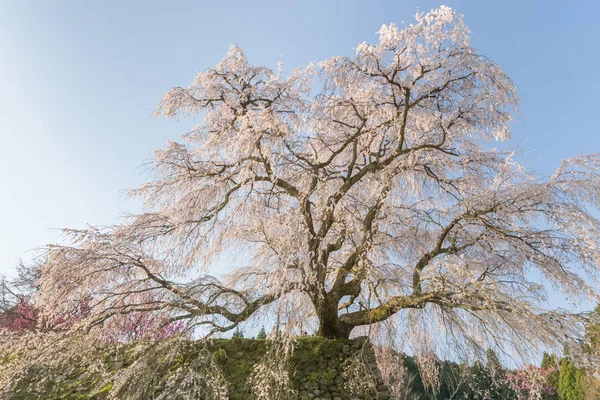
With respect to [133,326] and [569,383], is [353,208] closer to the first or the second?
[133,326]

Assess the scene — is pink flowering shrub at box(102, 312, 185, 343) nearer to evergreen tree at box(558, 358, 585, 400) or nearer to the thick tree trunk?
the thick tree trunk

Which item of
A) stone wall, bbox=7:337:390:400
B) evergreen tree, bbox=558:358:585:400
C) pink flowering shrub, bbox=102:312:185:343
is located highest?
pink flowering shrub, bbox=102:312:185:343

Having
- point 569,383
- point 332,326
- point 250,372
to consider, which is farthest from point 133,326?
point 569,383

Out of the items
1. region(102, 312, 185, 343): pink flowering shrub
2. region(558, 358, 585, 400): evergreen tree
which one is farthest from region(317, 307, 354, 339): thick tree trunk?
region(558, 358, 585, 400): evergreen tree

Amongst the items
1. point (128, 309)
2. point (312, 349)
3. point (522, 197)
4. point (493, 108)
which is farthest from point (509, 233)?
point (128, 309)

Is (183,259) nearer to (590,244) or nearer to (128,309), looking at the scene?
(128,309)

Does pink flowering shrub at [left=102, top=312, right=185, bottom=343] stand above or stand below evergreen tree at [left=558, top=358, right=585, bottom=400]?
above

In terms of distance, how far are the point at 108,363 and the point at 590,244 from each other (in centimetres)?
747

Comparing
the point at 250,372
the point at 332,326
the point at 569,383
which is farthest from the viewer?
the point at 569,383

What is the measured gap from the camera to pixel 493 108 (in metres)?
5.70

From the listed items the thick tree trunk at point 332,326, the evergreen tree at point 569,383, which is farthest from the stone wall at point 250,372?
the evergreen tree at point 569,383

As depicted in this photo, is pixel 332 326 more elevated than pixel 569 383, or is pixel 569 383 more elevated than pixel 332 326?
pixel 332 326

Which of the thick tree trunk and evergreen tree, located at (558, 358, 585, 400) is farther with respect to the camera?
evergreen tree, located at (558, 358, 585, 400)

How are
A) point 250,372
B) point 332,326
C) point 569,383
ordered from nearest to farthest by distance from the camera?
point 250,372 → point 332,326 → point 569,383
